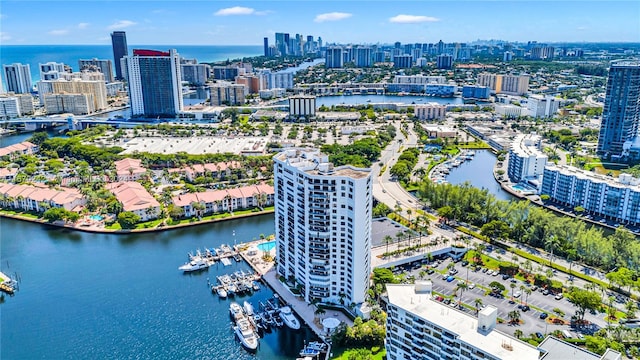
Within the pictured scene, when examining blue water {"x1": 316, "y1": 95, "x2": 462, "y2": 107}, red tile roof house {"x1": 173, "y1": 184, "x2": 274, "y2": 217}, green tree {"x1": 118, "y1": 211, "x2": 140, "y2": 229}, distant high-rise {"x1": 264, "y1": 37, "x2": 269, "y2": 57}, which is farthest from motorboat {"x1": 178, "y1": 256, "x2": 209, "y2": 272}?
distant high-rise {"x1": 264, "y1": 37, "x2": 269, "y2": 57}

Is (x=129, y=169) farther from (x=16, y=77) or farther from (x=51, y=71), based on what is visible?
(x=51, y=71)

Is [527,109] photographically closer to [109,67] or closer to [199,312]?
[199,312]

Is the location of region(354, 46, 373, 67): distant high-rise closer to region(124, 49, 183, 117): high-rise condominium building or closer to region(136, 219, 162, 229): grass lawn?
region(124, 49, 183, 117): high-rise condominium building

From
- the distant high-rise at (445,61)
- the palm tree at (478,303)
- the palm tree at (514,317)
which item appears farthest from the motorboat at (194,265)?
the distant high-rise at (445,61)

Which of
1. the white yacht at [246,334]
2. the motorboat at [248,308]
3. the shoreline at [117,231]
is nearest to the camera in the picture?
the white yacht at [246,334]

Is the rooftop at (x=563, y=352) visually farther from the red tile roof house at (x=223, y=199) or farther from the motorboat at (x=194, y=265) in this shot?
the red tile roof house at (x=223, y=199)

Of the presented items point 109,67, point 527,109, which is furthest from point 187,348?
point 109,67

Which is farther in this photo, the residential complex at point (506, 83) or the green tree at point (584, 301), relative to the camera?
the residential complex at point (506, 83)

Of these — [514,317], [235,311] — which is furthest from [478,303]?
[235,311]
